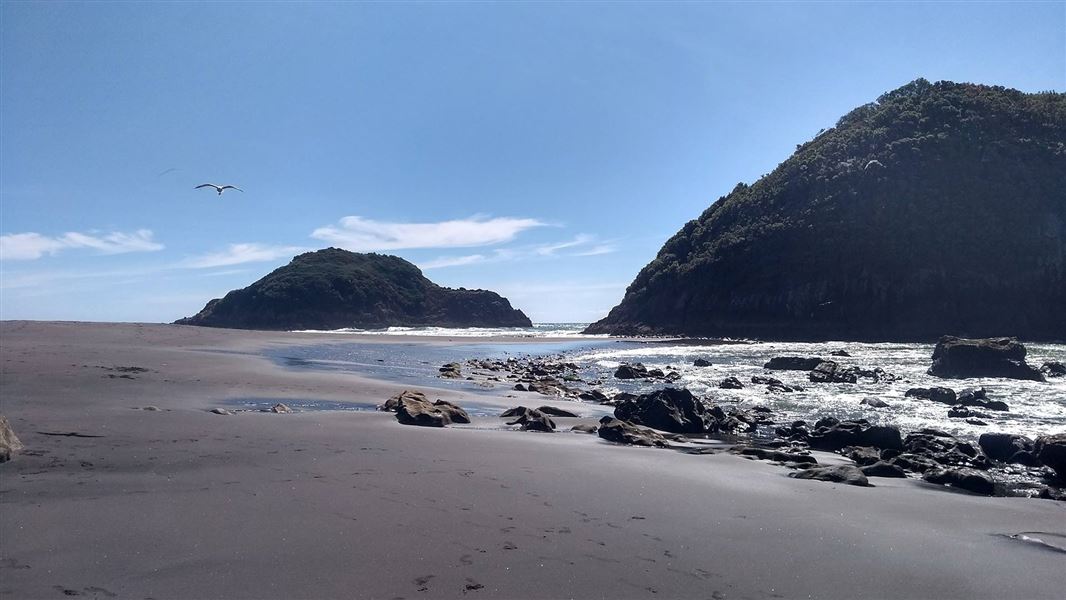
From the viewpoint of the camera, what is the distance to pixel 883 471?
1124cm

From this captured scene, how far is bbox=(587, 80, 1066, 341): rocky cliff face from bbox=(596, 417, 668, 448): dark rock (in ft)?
188

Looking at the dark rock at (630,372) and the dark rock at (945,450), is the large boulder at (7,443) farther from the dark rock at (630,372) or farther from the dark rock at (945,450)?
the dark rock at (630,372)

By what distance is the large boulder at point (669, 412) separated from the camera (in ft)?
53.9

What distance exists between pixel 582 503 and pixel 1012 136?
272 ft

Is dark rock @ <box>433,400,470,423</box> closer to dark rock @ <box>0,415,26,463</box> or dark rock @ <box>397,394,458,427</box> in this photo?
dark rock @ <box>397,394,458,427</box>

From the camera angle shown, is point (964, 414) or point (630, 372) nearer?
point (964, 414)

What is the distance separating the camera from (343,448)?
1087 centimetres

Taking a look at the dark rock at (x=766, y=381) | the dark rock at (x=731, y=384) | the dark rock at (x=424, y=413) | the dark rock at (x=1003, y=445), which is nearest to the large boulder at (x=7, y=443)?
the dark rock at (x=424, y=413)

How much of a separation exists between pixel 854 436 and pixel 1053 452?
11.5 feet

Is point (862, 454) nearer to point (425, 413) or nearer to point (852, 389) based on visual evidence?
point (425, 413)

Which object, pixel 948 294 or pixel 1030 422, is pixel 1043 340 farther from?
pixel 1030 422

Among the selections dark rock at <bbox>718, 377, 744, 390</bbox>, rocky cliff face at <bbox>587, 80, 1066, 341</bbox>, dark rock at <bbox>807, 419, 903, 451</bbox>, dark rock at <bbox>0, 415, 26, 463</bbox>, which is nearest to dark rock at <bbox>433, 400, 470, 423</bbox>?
dark rock at <bbox>807, 419, 903, 451</bbox>

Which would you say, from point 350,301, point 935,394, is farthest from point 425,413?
point 350,301

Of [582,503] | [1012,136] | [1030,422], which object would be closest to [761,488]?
[582,503]
